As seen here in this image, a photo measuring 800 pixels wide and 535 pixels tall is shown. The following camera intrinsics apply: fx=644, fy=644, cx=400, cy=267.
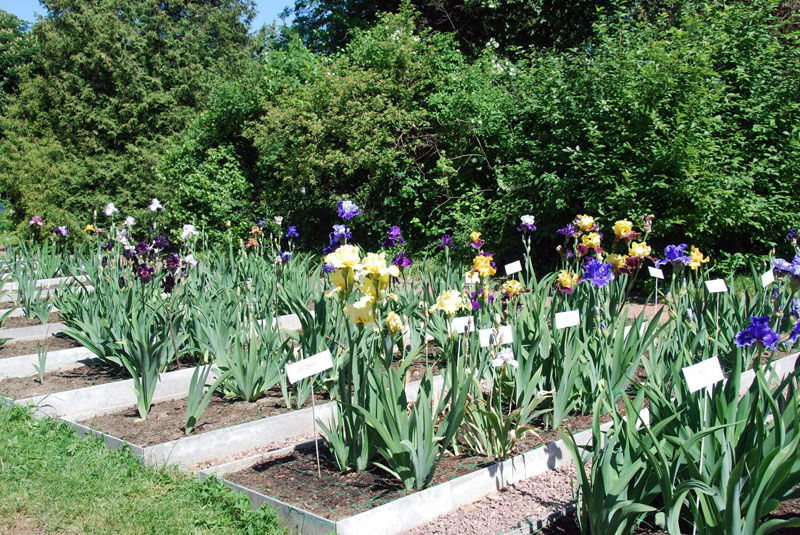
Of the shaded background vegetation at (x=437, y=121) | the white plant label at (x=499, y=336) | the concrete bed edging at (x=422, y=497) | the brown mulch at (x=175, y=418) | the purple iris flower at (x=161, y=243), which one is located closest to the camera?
the concrete bed edging at (x=422, y=497)

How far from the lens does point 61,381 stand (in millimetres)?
4559

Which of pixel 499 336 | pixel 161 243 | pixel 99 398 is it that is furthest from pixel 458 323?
pixel 161 243

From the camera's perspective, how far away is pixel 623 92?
719cm

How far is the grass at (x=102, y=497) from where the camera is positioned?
2.53 m

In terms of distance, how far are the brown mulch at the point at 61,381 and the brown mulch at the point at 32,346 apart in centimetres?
62

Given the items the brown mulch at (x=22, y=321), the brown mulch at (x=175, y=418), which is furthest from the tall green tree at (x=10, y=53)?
the brown mulch at (x=175, y=418)

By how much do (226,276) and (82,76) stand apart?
1284 cm

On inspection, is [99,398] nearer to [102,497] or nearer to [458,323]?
[102,497]

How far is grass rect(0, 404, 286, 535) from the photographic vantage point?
2525mm

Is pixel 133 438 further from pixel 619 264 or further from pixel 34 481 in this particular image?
pixel 619 264

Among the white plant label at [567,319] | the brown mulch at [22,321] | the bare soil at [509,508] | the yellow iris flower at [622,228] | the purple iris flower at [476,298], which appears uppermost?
the yellow iris flower at [622,228]

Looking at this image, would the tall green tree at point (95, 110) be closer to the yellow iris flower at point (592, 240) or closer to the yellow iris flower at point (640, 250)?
the yellow iris flower at point (592, 240)

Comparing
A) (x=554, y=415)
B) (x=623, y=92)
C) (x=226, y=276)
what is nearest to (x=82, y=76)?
(x=226, y=276)

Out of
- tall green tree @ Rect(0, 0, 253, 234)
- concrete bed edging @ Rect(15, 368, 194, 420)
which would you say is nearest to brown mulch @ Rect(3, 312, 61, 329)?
concrete bed edging @ Rect(15, 368, 194, 420)
